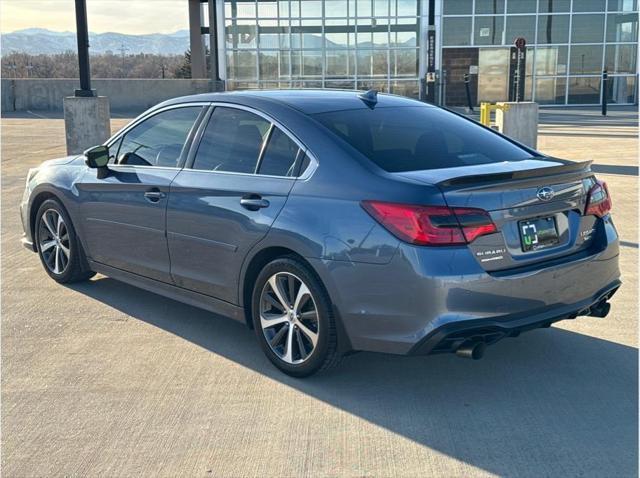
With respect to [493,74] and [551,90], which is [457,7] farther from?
[551,90]

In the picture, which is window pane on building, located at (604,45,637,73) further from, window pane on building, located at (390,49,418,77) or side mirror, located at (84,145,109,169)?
side mirror, located at (84,145,109,169)

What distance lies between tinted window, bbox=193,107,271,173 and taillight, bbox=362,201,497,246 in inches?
49.5

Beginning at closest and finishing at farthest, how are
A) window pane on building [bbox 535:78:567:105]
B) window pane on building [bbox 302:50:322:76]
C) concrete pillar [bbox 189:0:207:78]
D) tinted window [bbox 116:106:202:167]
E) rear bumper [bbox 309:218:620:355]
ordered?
rear bumper [bbox 309:218:620:355], tinted window [bbox 116:106:202:167], window pane on building [bbox 302:50:322:76], window pane on building [bbox 535:78:567:105], concrete pillar [bbox 189:0:207:78]

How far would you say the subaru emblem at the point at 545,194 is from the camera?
13.5ft

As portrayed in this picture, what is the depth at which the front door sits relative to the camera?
17.5 feet

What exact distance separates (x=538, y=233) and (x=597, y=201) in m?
0.67

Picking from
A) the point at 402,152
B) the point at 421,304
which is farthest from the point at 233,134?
the point at 421,304

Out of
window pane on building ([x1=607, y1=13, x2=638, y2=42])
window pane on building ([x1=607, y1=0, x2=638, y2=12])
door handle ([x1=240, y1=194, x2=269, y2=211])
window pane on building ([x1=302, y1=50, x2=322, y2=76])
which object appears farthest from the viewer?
window pane on building ([x1=302, y1=50, x2=322, y2=76])

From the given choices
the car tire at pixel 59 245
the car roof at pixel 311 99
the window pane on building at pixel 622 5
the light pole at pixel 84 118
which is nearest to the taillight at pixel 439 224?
the car roof at pixel 311 99

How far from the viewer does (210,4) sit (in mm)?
33906

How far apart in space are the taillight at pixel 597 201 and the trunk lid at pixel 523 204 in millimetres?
39

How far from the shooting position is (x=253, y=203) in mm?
4566

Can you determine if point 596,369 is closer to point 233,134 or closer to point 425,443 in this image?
point 425,443

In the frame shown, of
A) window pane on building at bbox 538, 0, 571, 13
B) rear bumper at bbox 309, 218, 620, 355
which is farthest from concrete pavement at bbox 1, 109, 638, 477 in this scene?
window pane on building at bbox 538, 0, 571, 13
